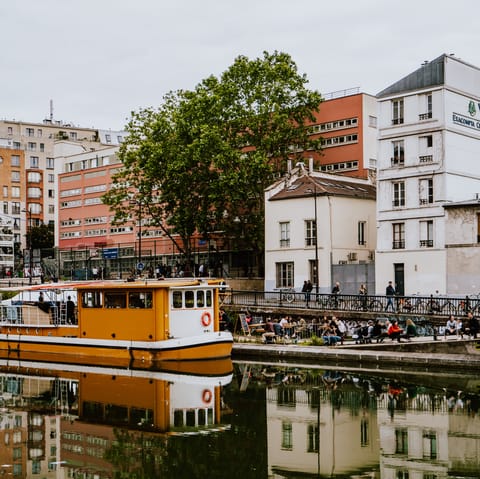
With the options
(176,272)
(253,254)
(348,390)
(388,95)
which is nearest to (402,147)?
(388,95)

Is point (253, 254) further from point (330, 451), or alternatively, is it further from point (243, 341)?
point (330, 451)

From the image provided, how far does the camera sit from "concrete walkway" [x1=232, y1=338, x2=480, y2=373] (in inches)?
1249

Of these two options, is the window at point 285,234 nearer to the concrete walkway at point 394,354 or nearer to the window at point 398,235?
the window at point 398,235

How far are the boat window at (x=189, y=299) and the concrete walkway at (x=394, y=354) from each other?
4063 mm

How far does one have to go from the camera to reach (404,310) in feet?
138

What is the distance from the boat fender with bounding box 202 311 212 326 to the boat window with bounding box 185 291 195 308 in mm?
676

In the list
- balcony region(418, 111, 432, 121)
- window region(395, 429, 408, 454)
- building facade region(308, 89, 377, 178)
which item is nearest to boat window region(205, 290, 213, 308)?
Result: window region(395, 429, 408, 454)

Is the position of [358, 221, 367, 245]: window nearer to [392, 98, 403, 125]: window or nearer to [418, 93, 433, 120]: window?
[392, 98, 403, 125]: window

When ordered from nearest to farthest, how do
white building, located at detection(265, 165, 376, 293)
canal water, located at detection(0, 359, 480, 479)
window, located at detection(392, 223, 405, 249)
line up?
canal water, located at detection(0, 359, 480, 479) < window, located at detection(392, 223, 405, 249) < white building, located at detection(265, 165, 376, 293)

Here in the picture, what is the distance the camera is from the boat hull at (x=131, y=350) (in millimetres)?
34969

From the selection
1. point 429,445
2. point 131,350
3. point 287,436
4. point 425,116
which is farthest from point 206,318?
point 425,116

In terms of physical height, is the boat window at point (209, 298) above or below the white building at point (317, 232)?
below

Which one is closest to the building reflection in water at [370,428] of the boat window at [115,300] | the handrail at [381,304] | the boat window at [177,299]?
the boat window at [177,299]

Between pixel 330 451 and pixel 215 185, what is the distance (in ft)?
138
